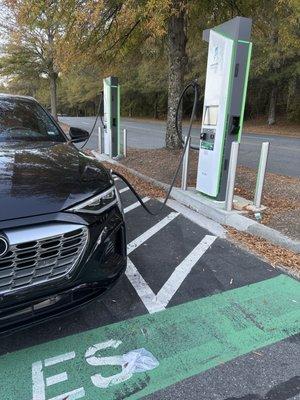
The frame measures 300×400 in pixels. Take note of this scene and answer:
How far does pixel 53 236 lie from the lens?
2172mm

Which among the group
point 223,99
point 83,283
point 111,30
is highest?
point 111,30

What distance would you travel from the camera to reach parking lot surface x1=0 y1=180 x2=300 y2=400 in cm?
222

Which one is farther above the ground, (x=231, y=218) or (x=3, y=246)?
(x=3, y=246)

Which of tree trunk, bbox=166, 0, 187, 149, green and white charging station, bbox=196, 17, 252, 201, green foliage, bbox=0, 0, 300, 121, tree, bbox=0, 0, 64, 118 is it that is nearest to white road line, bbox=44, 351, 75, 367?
green and white charging station, bbox=196, 17, 252, 201

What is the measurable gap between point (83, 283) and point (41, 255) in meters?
0.35

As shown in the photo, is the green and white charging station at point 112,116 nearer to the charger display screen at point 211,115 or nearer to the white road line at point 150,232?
the charger display screen at point 211,115

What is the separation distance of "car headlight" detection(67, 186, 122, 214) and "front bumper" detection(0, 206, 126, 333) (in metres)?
0.05

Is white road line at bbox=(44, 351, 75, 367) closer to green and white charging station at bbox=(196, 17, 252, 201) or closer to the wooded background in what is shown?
green and white charging station at bbox=(196, 17, 252, 201)

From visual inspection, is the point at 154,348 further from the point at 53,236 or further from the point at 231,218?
the point at 231,218

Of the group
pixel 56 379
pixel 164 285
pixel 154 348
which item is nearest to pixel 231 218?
pixel 164 285

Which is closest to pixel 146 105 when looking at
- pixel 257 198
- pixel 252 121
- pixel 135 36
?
pixel 252 121

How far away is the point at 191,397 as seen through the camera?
215 centimetres

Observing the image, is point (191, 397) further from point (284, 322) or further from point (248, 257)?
point (248, 257)

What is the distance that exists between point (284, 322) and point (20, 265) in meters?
2.04
